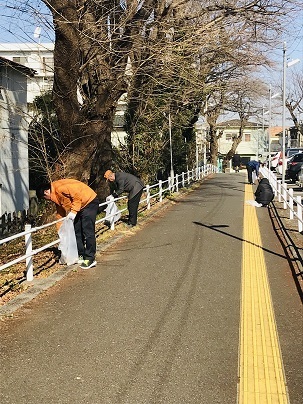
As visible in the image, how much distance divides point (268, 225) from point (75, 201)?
7.71m

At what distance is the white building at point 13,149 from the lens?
18036 millimetres

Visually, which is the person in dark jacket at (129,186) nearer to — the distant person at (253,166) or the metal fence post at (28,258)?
the metal fence post at (28,258)

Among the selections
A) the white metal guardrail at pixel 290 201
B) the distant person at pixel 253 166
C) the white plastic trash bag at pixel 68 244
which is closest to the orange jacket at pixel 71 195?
the white plastic trash bag at pixel 68 244

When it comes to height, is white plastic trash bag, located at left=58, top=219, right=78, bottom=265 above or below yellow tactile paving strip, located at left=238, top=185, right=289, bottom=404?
above

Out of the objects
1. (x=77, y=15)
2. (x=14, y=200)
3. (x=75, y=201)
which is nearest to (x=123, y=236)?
(x=75, y=201)

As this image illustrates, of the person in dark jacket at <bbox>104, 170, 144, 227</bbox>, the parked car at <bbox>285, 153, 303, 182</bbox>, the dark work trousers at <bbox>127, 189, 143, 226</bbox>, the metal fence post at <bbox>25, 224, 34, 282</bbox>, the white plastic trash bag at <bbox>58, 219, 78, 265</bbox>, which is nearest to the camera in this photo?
the metal fence post at <bbox>25, 224, 34, 282</bbox>

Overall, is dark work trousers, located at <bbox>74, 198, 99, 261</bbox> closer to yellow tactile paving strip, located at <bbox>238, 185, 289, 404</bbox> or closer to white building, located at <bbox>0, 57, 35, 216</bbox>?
yellow tactile paving strip, located at <bbox>238, 185, 289, 404</bbox>

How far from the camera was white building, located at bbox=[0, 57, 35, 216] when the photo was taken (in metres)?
18.0

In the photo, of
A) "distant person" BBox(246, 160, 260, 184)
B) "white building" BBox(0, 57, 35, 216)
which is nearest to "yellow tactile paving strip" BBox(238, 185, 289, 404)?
"white building" BBox(0, 57, 35, 216)

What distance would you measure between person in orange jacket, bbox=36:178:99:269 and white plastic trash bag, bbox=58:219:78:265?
0.14 m

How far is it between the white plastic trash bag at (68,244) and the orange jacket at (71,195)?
276mm

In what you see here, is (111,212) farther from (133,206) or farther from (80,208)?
(80,208)

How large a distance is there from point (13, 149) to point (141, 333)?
16.0 m

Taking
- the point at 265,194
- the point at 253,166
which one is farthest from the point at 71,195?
the point at 253,166
